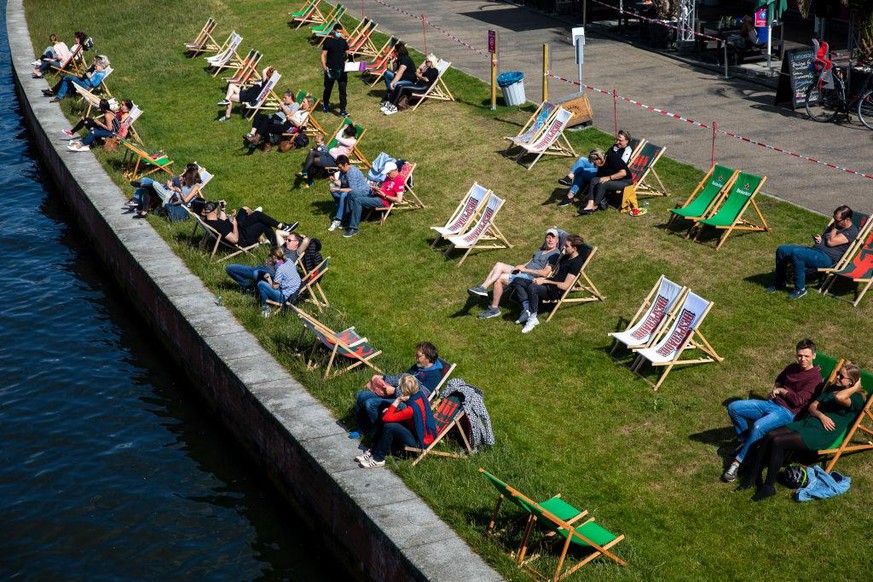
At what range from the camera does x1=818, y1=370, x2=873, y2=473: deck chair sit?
37.5 feet

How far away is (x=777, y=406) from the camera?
11789 mm

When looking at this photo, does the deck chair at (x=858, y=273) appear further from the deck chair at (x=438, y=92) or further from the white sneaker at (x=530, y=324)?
the deck chair at (x=438, y=92)

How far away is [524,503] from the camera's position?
10.2 meters

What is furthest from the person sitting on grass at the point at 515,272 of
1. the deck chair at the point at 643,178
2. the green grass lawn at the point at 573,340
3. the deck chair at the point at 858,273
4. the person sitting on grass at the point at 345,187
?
the person sitting on grass at the point at 345,187

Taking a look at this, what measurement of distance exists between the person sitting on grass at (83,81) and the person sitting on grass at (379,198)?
38.1 ft

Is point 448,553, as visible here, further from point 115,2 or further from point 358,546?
point 115,2

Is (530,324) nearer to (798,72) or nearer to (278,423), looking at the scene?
(278,423)

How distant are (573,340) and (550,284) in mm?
950

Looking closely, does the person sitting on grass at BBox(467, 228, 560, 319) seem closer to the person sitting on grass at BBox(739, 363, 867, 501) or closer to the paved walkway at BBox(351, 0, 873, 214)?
the paved walkway at BBox(351, 0, 873, 214)

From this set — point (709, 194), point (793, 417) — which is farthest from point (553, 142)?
point (793, 417)

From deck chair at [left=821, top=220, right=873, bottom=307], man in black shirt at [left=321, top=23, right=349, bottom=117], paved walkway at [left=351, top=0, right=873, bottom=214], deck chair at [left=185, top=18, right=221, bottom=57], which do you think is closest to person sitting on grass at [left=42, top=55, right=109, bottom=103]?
deck chair at [left=185, top=18, right=221, bottom=57]

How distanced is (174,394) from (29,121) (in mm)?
16798

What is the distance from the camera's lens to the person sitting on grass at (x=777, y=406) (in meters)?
11.6

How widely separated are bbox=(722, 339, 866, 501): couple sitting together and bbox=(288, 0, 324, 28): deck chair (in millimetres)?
23309
